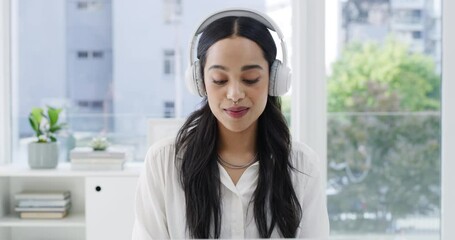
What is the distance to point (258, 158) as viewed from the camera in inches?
59.1

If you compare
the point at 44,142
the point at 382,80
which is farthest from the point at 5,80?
the point at 382,80

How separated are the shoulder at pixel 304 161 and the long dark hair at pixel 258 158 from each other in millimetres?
23

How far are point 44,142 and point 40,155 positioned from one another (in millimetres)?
71

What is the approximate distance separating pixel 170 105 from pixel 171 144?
5.89ft

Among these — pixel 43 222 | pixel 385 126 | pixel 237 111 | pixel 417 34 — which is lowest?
pixel 43 222

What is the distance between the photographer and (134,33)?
3.31 meters

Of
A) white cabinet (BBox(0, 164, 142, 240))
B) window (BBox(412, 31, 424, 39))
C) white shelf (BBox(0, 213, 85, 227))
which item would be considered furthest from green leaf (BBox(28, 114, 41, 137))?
window (BBox(412, 31, 424, 39))

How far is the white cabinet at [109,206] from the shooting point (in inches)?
118

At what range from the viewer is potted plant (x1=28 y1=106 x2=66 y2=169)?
3084 mm

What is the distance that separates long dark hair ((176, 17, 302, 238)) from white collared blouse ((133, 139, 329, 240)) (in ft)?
0.06

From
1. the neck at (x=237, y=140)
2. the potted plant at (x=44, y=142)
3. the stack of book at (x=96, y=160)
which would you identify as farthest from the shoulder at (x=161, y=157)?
the potted plant at (x=44, y=142)

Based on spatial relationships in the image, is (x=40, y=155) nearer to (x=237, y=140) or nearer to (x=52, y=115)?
(x=52, y=115)

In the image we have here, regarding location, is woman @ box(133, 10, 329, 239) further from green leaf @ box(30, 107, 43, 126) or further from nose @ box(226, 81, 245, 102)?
green leaf @ box(30, 107, 43, 126)

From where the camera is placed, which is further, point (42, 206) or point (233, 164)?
point (42, 206)
